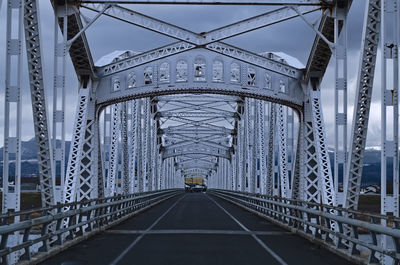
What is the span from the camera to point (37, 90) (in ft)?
59.7

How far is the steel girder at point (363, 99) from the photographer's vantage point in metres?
16.3

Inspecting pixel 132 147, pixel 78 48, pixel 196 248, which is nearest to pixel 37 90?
pixel 196 248

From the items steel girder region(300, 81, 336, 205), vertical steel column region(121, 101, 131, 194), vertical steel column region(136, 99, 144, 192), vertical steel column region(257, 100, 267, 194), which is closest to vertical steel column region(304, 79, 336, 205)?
steel girder region(300, 81, 336, 205)

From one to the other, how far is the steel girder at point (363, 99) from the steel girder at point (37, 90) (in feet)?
26.2

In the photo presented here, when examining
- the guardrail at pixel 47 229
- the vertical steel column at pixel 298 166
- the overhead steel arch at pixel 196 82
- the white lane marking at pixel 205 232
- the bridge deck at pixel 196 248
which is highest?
the overhead steel arch at pixel 196 82

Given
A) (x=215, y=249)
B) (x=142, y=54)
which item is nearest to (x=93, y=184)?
(x=142, y=54)

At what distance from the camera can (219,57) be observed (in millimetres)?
33719

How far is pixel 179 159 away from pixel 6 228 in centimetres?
12582

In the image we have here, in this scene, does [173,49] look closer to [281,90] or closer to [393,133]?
[281,90]

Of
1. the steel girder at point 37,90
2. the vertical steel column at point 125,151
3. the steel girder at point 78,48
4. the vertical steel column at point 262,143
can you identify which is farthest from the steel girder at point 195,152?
the steel girder at point 37,90

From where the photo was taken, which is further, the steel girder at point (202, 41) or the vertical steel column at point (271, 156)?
the vertical steel column at point (271, 156)

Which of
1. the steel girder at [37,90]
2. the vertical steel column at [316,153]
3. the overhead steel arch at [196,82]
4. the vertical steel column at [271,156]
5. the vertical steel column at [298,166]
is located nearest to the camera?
the steel girder at [37,90]

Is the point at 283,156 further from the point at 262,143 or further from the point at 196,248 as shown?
the point at 196,248

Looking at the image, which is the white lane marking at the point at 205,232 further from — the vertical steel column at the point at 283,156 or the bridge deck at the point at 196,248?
the vertical steel column at the point at 283,156
